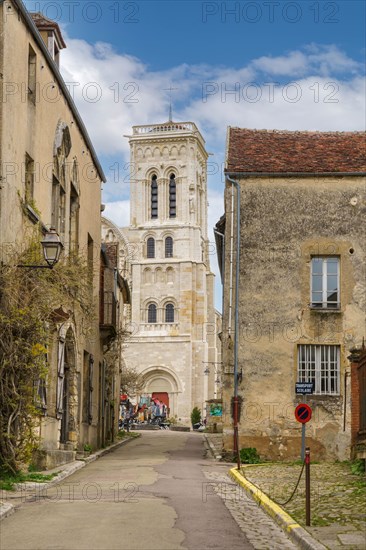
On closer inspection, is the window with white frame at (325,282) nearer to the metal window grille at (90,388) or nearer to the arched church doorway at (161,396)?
the metal window grille at (90,388)

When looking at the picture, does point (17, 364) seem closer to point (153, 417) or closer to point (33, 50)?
point (33, 50)

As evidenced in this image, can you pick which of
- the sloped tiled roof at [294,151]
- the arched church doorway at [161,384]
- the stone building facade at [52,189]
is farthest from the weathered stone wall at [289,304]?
the arched church doorway at [161,384]

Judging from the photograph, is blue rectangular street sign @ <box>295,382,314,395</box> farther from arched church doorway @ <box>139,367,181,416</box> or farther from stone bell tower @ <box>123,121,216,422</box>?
arched church doorway @ <box>139,367,181,416</box>

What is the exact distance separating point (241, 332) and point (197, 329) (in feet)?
177

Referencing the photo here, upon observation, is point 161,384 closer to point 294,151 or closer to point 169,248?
point 169,248

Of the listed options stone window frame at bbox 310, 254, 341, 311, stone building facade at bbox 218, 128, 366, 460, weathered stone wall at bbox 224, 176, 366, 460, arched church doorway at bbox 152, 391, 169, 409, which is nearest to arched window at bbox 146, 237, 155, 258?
arched church doorway at bbox 152, 391, 169, 409

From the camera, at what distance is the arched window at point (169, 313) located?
252 ft

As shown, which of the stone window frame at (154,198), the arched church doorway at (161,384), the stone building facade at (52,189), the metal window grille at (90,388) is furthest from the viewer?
the stone window frame at (154,198)

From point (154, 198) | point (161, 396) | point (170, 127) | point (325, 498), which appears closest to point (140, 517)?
point (325, 498)

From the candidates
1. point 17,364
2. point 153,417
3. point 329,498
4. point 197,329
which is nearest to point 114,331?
point 17,364

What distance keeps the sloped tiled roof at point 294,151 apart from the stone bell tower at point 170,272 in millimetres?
48817

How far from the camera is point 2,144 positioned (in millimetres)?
15234

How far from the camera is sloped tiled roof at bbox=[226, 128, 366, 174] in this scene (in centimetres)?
2380

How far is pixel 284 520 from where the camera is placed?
34.1 ft
